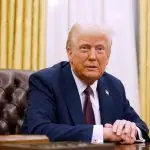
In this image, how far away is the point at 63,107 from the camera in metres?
2.39

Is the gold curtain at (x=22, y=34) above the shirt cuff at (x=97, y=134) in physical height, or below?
above


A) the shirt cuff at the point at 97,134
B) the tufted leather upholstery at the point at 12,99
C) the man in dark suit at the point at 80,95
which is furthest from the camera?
the tufted leather upholstery at the point at 12,99

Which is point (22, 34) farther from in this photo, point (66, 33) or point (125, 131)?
point (125, 131)

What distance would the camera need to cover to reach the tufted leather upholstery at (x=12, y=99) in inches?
110

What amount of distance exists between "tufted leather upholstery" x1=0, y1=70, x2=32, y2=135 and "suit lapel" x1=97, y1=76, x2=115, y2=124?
24.6 inches

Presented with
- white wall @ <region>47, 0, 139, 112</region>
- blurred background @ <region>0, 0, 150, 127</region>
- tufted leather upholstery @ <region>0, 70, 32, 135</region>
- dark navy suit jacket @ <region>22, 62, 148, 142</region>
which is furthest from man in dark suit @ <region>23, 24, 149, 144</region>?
white wall @ <region>47, 0, 139, 112</region>

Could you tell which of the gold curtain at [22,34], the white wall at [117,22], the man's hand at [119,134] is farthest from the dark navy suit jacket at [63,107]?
the white wall at [117,22]

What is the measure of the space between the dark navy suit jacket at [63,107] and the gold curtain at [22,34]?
95 centimetres

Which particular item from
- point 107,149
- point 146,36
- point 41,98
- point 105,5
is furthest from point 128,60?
point 107,149

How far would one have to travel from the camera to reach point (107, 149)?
110 cm

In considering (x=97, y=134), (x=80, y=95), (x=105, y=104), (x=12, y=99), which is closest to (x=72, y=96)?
(x=80, y=95)

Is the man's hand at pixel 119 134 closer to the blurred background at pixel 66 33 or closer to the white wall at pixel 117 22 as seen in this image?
the blurred background at pixel 66 33

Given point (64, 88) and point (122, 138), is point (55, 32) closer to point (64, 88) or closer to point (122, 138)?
point (64, 88)

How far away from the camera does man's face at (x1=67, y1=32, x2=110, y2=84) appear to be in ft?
7.98
